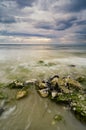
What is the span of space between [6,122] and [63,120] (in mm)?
3391

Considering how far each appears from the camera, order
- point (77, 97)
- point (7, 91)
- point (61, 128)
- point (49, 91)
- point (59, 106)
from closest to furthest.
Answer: point (61, 128), point (59, 106), point (77, 97), point (49, 91), point (7, 91)

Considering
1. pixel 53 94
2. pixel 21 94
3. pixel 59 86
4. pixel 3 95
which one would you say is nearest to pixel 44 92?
pixel 53 94

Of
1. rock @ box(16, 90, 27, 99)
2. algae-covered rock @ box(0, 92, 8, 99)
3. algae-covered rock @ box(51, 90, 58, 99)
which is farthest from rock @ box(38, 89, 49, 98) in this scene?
algae-covered rock @ box(0, 92, 8, 99)

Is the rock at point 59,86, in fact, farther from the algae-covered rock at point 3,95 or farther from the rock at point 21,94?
the algae-covered rock at point 3,95

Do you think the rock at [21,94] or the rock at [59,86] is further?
the rock at [59,86]

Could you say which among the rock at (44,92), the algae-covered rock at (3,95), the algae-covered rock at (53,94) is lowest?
the algae-covered rock at (3,95)

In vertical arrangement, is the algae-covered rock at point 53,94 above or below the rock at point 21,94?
above

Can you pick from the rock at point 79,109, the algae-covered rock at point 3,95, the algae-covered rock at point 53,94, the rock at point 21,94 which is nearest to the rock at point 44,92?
the algae-covered rock at point 53,94

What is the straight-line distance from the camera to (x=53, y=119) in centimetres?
783

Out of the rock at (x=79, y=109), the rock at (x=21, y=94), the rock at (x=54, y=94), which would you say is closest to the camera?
the rock at (x=79, y=109)

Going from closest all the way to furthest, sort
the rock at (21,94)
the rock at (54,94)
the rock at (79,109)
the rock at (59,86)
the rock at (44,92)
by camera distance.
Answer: the rock at (79,109)
the rock at (54,94)
the rock at (21,94)
the rock at (44,92)
the rock at (59,86)

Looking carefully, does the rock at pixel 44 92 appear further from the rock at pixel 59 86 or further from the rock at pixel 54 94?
the rock at pixel 59 86

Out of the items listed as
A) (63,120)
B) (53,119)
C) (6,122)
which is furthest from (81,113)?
(6,122)

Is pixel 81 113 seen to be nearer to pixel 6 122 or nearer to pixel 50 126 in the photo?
pixel 50 126
